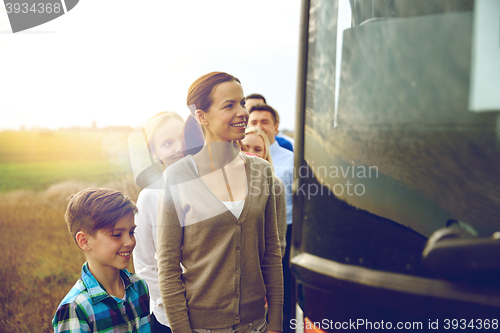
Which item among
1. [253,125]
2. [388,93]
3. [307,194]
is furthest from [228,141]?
[253,125]

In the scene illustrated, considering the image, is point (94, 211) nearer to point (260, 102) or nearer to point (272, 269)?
point (272, 269)

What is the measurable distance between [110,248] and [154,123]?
0.78 meters

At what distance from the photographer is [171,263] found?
51.3 inches

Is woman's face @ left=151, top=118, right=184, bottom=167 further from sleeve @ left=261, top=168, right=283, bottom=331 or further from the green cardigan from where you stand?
sleeve @ left=261, top=168, right=283, bottom=331

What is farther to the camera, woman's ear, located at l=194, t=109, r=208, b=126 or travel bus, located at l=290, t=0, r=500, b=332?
woman's ear, located at l=194, t=109, r=208, b=126

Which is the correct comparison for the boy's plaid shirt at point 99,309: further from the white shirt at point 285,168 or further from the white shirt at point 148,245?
the white shirt at point 285,168

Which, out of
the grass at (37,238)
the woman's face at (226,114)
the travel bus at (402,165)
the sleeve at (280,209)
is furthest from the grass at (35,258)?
the travel bus at (402,165)

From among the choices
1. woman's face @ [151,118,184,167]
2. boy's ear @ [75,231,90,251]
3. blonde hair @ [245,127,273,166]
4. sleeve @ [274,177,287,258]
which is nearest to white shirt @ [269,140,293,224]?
blonde hair @ [245,127,273,166]

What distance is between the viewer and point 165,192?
133cm

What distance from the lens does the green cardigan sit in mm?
1296

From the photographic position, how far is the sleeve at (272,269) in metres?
1.46

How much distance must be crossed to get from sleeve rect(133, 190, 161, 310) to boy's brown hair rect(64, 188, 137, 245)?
0.66 ft

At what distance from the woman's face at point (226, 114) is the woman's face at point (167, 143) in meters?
0.45

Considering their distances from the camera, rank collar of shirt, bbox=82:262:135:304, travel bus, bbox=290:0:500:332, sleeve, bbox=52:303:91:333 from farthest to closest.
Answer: collar of shirt, bbox=82:262:135:304 → sleeve, bbox=52:303:91:333 → travel bus, bbox=290:0:500:332
